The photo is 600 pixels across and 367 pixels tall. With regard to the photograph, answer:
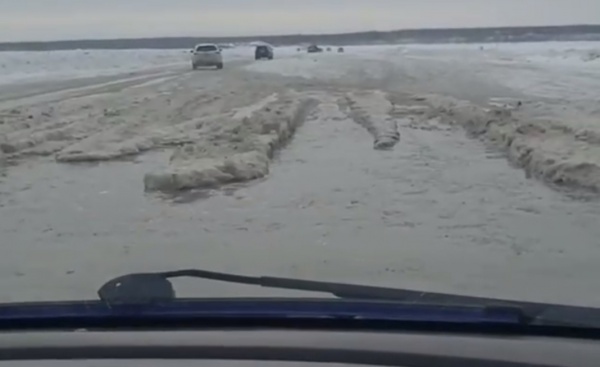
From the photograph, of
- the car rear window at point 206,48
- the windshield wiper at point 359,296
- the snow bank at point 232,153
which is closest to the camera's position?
the windshield wiper at point 359,296

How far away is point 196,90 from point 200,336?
22772 mm

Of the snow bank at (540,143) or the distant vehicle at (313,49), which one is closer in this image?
the snow bank at (540,143)

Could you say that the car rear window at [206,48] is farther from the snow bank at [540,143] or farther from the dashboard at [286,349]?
the dashboard at [286,349]

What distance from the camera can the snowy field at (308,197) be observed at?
6.25 meters

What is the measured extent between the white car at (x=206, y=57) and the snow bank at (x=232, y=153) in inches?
1056

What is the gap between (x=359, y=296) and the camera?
310cm

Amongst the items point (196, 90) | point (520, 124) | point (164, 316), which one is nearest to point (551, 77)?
point (196, 90)

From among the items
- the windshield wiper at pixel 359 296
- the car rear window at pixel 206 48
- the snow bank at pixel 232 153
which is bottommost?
the car rear window at pixel 206 48

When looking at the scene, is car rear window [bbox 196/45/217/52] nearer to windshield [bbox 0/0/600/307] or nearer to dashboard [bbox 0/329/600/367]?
windshield [bbox 0/0/600/307]

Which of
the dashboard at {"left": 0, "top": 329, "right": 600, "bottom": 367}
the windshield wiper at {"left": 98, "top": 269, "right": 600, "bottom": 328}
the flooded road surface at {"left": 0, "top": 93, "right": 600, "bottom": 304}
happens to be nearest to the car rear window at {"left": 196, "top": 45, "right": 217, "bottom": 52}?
the flooded road surface at {"left": 0, "top": 93, "right": 600, "bottom": 304}

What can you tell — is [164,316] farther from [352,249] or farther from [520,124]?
[520,124]

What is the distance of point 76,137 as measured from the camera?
563 inches

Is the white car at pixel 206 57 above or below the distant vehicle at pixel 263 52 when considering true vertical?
above

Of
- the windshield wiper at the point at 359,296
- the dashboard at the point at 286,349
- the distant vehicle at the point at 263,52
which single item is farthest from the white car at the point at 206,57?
the dashboard at the point at 286,349
